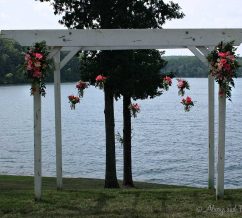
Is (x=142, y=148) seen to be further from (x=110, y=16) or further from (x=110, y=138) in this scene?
(x=110, y=16)

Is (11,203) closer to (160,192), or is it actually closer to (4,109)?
(160,192)

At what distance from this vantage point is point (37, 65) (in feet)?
31.3

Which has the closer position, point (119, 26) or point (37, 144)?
point (37, 144)

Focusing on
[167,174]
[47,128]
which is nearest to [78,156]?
[167,174]

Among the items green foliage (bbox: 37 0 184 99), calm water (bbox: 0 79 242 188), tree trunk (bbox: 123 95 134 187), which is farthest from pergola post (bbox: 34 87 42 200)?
calm water (bbox: 0 79 242 188)

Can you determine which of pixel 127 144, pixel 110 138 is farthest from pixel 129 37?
pixel 127 144

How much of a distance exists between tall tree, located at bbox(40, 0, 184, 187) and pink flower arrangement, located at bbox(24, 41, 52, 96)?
5.76m

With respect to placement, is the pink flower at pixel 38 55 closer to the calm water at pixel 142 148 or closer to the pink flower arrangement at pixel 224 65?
the pink flower arrangement at pixel 224 65

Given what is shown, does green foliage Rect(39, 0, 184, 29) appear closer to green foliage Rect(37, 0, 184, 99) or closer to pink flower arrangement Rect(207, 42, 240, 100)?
green foliage Rect(37, 0, 184, 99)

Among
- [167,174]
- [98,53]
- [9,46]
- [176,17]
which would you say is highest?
[9,46]

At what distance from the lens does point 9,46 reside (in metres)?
117

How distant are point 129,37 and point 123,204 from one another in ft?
10.8

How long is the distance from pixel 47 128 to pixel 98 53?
3430 centimetres

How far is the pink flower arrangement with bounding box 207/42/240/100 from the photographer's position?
9.50m
